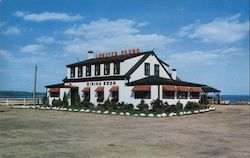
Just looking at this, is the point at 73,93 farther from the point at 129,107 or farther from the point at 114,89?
the point at 129,107

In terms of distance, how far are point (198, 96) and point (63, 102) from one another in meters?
17.5

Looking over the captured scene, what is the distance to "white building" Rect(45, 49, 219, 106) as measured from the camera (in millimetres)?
34438

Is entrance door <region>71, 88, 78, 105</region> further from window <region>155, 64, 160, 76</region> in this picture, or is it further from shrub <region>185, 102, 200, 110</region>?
shrub <region>185, 102, 200, 110</region>

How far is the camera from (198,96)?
40.2m

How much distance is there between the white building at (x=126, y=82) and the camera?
34.4 meters

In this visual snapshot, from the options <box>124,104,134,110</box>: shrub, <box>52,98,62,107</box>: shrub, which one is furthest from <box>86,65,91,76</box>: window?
<box>124,104,134,110</box>: shrub

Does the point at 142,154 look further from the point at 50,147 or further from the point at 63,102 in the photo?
the point at 63,102

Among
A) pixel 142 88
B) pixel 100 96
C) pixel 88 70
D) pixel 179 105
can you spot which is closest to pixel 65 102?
pixel 100 96

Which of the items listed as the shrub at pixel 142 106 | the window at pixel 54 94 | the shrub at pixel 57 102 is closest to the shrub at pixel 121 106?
the shrub at pixel 142 106

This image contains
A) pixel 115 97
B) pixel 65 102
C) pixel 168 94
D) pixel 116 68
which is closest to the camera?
pixel 168 94

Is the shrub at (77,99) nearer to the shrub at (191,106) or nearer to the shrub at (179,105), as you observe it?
the shrub at (179,105)

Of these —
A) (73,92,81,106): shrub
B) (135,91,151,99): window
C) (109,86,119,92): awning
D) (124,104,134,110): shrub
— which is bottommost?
(124,104,134,110): shrub

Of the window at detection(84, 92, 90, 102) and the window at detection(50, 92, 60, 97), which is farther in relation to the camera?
the window at detection(50, 92, 60, 97)

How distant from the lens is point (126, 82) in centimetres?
3653
